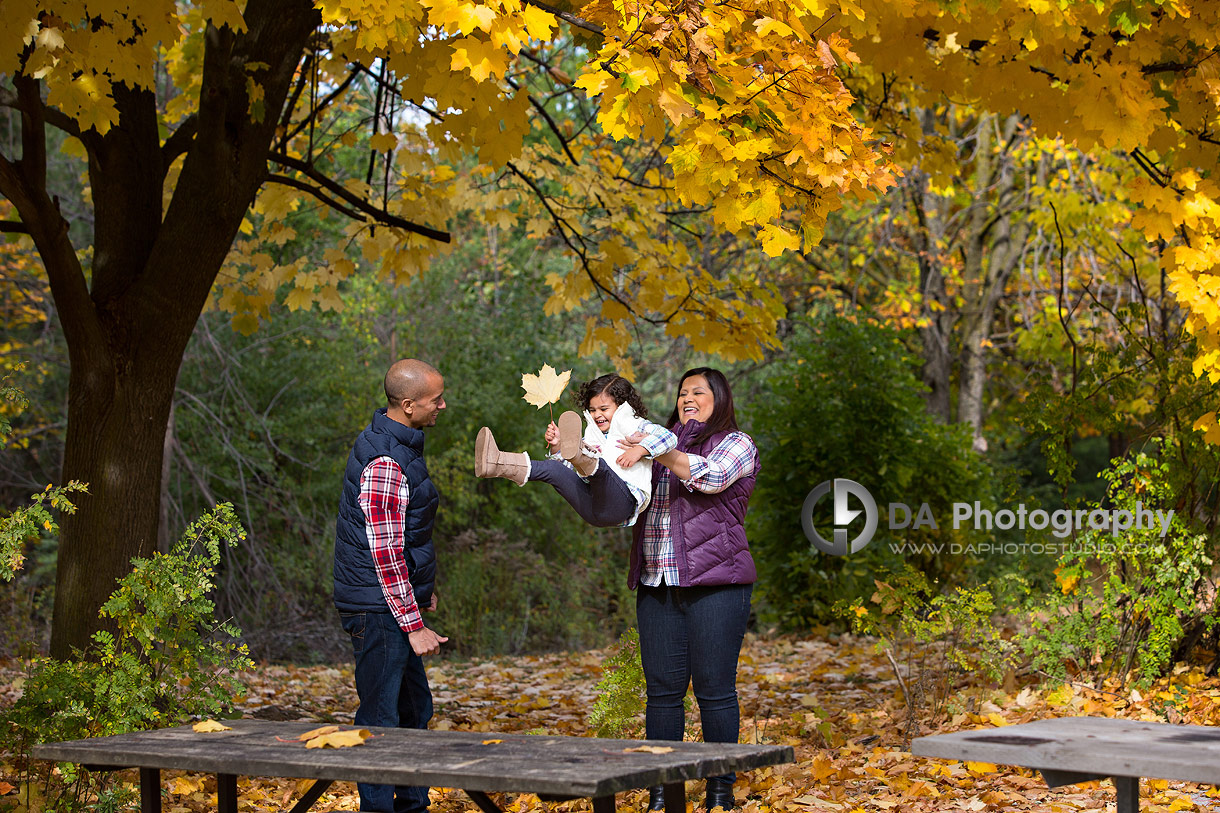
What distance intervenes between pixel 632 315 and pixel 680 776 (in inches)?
191

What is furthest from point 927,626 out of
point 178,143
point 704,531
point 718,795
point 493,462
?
point 178,143

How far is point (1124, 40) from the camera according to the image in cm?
543

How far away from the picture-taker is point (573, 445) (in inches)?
147

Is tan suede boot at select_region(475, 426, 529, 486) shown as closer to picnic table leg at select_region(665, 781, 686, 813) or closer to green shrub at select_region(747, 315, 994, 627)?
picnic table leg at select_region(665, 781, 686, 813)

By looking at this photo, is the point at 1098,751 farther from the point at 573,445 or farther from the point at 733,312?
the point at 733,312

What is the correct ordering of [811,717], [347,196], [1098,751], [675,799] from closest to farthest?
[1098,751]
[675,799]
[811,717]
[347,196]

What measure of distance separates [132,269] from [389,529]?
2751 millimetres

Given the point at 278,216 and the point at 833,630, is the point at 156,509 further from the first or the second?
the point at 833,630

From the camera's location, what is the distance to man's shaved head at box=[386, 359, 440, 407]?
401 centimetres

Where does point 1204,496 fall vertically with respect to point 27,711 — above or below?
above

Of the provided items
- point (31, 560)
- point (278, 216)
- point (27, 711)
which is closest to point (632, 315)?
point (278, 216)

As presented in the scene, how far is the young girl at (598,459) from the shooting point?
3.72 meters

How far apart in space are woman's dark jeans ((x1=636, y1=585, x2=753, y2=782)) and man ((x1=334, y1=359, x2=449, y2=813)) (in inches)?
32.0

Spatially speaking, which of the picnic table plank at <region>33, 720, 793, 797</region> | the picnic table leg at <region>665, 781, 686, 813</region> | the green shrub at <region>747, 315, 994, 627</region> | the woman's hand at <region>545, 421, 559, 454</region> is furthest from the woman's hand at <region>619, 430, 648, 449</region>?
the green shrub at <region>747, 315, 994, 627</region>
